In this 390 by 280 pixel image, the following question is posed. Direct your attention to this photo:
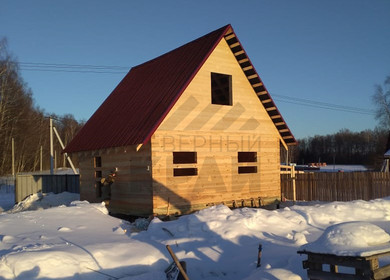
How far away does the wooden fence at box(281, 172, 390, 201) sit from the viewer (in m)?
20.0

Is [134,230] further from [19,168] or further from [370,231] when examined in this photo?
[19,168]

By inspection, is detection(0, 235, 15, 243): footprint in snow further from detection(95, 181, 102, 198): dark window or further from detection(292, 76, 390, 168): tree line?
detection(292, 76, 390, 168): tree line

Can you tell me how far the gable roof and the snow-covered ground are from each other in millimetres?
3280

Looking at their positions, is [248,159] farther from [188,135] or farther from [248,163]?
[188,135]

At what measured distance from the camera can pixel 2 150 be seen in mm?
44969

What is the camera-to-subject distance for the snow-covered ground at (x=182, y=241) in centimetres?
759

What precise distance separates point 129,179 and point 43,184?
12549mm

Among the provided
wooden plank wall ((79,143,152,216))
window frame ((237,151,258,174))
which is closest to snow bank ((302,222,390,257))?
wooden plank wall ((79,143,152,216))

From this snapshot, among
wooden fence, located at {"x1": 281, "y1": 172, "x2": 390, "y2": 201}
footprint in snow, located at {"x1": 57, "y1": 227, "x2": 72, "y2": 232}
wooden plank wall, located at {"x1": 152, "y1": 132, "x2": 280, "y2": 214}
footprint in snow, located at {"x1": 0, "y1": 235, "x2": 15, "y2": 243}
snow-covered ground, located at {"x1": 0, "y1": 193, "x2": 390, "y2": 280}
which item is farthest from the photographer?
wooden fence, located at {"x1": 281, "y1": 172, "x2": 390, "y2": 201}

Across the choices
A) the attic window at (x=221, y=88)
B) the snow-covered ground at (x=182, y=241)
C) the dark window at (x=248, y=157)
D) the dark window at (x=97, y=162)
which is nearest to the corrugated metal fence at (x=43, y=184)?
the dark window at (x=97, y=162)

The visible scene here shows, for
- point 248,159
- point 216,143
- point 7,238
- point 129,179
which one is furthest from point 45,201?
point 7,238

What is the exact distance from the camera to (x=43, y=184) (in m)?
25.4

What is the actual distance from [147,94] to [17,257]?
993cm

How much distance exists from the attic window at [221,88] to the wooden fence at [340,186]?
677 centimetres
